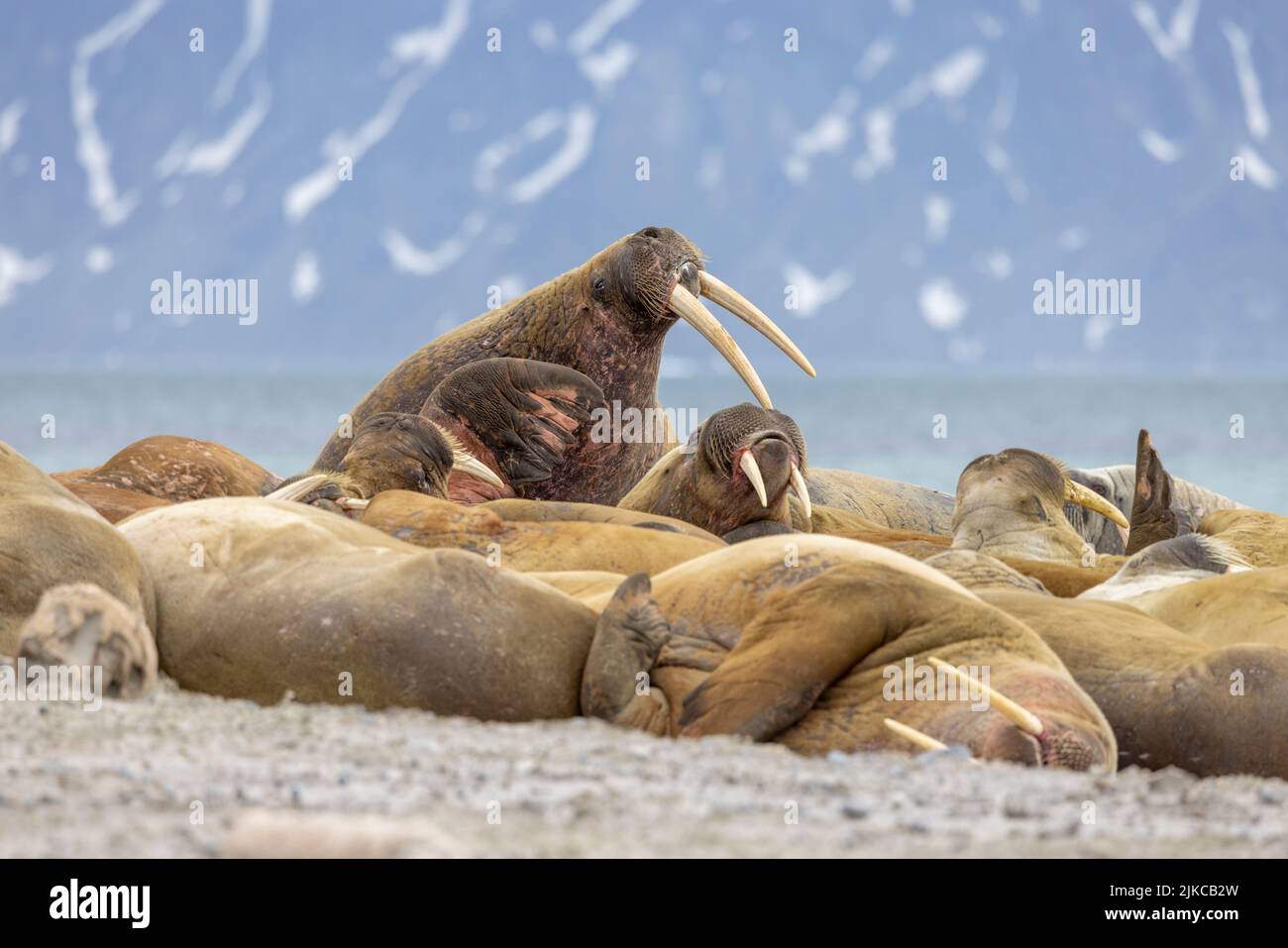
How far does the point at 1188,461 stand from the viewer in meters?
45.8

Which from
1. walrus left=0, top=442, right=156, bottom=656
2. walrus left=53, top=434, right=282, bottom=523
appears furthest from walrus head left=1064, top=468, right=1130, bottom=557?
walrus left=0, top=442, right=156, bottom=656

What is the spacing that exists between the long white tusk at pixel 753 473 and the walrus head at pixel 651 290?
1.69m

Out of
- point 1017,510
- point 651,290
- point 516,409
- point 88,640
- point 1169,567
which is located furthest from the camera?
point 651,290

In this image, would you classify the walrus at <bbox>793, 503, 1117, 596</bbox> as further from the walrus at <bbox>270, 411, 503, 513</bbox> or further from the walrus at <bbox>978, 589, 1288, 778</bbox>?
the walrus at <bbox>270, 411, 503, 513</bbox>

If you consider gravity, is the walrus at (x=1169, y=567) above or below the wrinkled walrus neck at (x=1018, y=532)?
below

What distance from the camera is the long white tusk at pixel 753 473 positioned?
8789 mm

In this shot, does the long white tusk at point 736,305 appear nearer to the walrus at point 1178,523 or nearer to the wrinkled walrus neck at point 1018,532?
the wrinkled walrus neck at point 1018,532

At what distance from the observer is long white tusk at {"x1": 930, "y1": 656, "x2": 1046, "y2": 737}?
5.12 m

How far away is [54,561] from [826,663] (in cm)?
233

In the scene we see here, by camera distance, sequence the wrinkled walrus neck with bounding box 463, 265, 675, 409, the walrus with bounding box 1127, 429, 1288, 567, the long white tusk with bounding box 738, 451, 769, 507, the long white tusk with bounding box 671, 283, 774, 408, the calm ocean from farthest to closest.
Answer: the calm ocean
the wrinkled walrus neck with bounding box 463, 265, 675, 409
the long white tusk with bounding box 671, 283, 774, 408
the walrus with bounding box 1127, 429, 1288, 567
the long white tusk with bounding box 738, 451, 769, 507

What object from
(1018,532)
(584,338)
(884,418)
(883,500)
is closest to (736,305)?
(584,338)

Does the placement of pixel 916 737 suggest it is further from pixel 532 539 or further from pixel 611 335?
pixel 611 335

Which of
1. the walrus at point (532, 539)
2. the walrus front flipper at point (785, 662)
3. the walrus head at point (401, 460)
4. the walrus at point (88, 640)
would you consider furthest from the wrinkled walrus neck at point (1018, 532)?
the walrus at point (88, 640)

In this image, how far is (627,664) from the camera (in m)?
5.65
